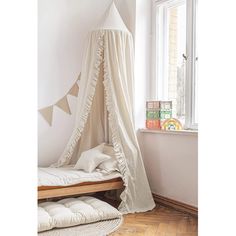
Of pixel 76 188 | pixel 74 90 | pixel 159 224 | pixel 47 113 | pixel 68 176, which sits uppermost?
pixel 74 90

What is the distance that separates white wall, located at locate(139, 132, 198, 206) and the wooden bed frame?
1.64 ft

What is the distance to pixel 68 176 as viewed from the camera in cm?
301

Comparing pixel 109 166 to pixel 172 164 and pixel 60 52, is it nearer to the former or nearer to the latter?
pixel 172 164

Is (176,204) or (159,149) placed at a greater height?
(159,149)

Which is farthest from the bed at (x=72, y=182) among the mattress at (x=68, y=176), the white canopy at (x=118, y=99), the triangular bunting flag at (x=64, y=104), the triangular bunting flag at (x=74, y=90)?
the triangular bunting flag at (x=74, y=90)

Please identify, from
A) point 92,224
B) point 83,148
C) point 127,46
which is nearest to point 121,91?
point 127,46

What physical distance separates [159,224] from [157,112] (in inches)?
46.8

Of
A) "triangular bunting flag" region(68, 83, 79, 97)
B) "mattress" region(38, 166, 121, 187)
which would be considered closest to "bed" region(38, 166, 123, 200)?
"mattress" region(38, 166, 121, 187)

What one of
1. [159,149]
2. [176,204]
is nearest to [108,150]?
[159,149]

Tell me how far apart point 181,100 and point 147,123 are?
17.4 inches

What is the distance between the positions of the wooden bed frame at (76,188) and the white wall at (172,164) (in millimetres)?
500

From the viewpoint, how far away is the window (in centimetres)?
335

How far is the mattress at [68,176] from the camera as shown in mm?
2926
